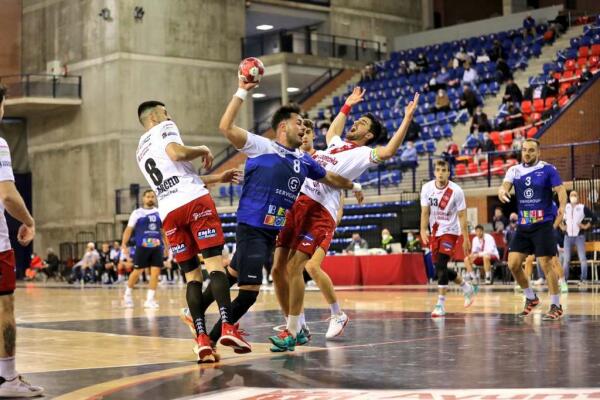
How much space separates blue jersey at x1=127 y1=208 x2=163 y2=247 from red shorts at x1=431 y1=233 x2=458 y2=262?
6.32 m

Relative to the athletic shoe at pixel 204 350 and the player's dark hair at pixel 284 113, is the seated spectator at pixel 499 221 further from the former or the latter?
the athletic shoe at pixel 204 350

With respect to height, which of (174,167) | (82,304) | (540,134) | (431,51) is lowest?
(82,304)

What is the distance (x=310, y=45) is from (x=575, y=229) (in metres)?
22.0

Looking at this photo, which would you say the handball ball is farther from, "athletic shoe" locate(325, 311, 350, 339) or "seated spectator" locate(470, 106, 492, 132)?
"seated spectator" locate(470, 106, 492, 132)

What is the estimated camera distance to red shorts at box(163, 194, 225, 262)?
8.76 metres

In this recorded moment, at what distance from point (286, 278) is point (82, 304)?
11.1 m

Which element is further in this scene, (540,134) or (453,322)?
(540,134)

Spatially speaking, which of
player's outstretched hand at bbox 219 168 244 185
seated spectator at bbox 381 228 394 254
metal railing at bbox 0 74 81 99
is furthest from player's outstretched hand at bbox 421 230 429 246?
metal railing at bbox 0 74 81 99

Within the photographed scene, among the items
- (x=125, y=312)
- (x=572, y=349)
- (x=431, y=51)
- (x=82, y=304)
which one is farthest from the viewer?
(x=431, y=51)

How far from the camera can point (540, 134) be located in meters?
30.1

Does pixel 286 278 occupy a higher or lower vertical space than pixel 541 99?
lower

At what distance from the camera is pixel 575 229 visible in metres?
22.9

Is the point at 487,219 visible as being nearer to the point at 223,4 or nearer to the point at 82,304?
the point at 82,304

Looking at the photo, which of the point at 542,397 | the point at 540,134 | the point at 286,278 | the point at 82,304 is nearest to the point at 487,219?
the point at 540,134
